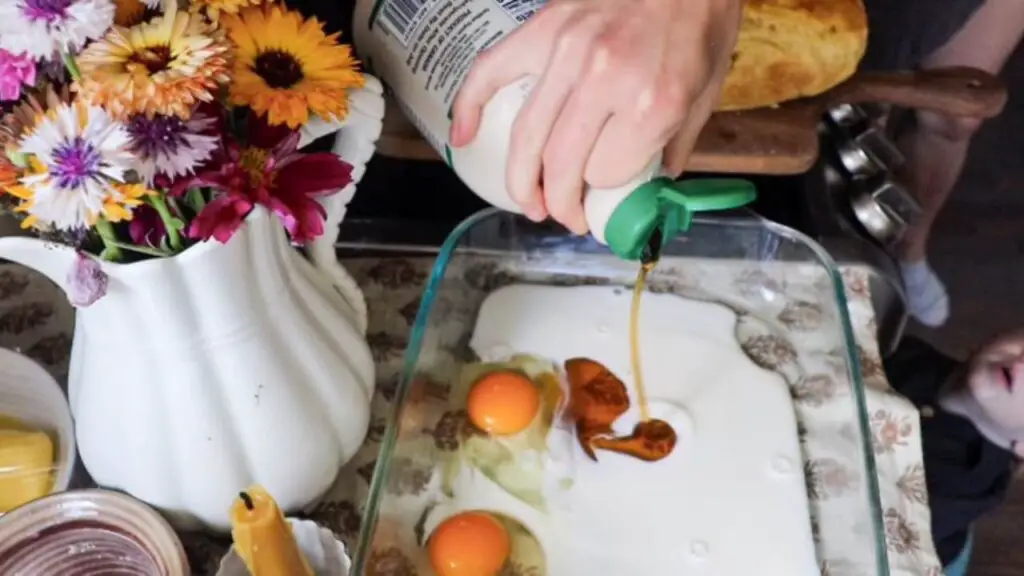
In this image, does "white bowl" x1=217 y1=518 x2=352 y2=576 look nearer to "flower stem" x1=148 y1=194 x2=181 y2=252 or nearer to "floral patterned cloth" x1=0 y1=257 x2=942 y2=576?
"floral patterned cloth" x1=0 y1=257 x2=942 y2=576

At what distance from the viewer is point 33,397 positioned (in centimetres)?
62

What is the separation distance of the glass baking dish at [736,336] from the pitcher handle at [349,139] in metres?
0.11

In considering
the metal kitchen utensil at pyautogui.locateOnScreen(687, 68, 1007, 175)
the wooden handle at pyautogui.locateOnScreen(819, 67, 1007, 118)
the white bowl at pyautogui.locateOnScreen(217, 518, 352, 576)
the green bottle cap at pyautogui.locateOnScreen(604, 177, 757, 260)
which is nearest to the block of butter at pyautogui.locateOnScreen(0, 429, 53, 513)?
the white bowl at pyautogui.locateOnScreen(217, 518, 352, 576)

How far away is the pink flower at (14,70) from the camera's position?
0.38m

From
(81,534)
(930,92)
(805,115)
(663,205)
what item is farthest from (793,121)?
(81,534)

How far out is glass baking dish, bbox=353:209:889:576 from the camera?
63 cm

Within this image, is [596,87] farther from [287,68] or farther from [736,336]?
[736,336]

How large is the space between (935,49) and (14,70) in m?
0.89

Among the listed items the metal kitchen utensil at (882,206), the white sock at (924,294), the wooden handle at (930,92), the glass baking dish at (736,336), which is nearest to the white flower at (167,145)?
the glass baking dish at (736,336)

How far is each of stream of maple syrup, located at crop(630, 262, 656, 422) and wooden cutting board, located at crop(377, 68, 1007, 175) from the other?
11 centimetres

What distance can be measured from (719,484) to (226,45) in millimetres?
402

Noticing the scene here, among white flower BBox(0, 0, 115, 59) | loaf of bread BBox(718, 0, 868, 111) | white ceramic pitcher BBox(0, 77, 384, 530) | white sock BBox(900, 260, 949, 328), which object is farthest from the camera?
white sock BBox(900, 260, 949, 328)

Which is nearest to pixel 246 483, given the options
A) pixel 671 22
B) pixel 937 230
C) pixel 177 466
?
pixel 177 466

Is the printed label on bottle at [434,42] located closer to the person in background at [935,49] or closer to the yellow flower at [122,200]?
the yellow flower at [122,200]
